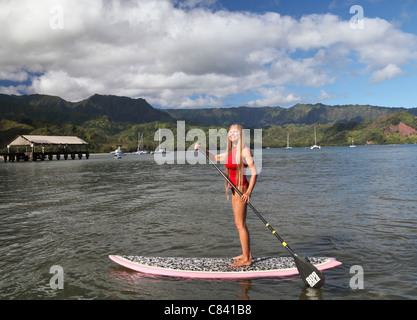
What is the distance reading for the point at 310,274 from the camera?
7.14 m

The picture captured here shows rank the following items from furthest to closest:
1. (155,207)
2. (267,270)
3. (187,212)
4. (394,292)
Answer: (155,207), (187,212), (267,270), (394,292)

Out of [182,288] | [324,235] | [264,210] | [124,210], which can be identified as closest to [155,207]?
[124,210]

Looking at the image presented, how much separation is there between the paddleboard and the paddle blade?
2.14ft

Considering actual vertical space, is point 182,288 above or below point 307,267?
below

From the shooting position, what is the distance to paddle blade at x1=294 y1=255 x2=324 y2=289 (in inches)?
A: 277

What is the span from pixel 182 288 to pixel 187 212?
9.55 meters

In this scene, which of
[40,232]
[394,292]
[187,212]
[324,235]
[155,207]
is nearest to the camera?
[394,292]

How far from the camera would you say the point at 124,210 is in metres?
17.6

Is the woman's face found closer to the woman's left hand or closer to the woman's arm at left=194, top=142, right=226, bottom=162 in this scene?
the woman's arm at left=194, top=142, right=226, bottom=162

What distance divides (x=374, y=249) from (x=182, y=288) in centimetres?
631

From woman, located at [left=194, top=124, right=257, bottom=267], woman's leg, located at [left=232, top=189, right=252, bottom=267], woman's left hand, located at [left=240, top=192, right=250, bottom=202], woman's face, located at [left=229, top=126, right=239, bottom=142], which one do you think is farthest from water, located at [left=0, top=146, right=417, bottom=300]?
woman's face, located at [left=229, top=126, right=239, bottom=142]

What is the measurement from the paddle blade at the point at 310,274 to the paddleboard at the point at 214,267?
0.65 metres
